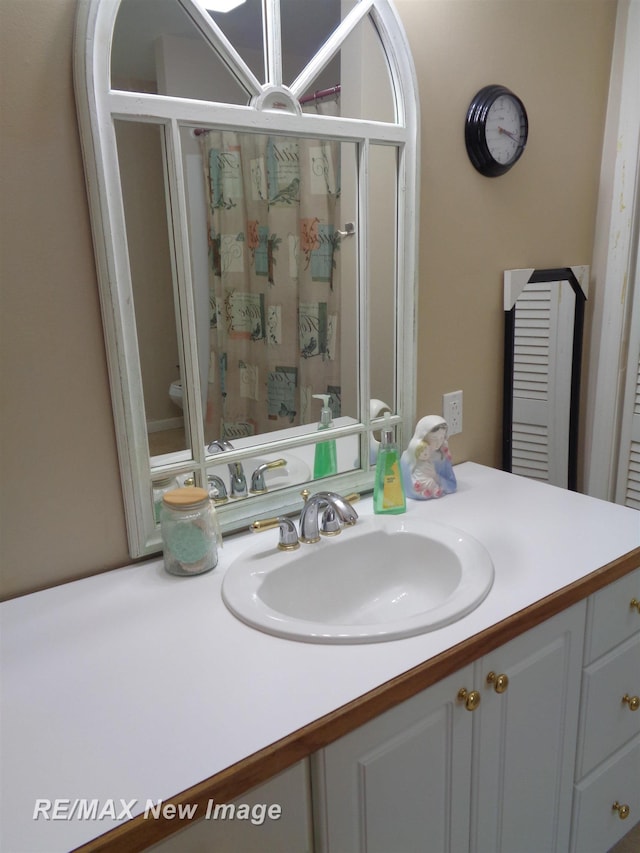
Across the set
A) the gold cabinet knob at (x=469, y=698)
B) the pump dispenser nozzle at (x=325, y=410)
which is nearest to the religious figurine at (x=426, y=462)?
the pump dispenser nozzle at (x=325, y=410)

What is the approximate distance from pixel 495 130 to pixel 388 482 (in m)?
0.92

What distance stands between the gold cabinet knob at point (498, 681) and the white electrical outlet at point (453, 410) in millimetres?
759

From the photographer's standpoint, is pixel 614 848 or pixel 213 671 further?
pixel 614 848


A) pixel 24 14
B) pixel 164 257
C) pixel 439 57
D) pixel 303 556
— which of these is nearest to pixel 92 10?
pixel 24 14

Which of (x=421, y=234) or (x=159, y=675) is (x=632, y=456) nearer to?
(x=421, y=234)

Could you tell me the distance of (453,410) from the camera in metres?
1.65

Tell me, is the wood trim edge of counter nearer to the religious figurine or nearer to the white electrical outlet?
the religious figurine

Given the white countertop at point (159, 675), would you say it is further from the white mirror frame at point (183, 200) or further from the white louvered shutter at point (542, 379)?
the white louvered shutter at point (542, 379)

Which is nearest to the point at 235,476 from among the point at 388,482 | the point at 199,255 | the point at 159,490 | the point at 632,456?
the point at 159,490

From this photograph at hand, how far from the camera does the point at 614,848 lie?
1503 millimetres

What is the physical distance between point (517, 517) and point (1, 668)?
39.8 inches

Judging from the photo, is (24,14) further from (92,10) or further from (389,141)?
(389,141)

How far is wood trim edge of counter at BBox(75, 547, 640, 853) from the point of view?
661 millimetres

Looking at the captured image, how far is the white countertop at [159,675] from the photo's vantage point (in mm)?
707
